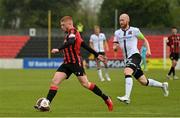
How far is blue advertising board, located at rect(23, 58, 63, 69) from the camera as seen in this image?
4397cm

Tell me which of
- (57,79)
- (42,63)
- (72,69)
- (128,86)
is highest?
(72,69)

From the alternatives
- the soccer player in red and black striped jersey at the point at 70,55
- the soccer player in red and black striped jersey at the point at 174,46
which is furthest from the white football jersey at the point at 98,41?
the soccer player in red and black striped jersey at the point at 70,55

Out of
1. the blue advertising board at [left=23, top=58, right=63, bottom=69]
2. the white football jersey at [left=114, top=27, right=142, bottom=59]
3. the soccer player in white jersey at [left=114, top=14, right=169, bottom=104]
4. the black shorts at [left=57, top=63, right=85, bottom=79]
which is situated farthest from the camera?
the blue advertising board at [left=23, top=58, right=63, bottom=69]

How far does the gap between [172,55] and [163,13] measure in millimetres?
35056

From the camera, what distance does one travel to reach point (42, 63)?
44500mm

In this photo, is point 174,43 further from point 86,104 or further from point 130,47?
point 86,104

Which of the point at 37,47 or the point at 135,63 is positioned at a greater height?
the point at 37,47

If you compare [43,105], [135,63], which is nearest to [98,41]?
[135,63]

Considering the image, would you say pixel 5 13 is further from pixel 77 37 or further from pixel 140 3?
pixel 77 37

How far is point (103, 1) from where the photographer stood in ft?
226

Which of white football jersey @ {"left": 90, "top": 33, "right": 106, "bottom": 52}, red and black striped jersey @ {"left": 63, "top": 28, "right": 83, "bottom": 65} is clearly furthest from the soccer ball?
white football jersey @ {"left": 90, "top": 33, "right": 106, "bottom": 52}

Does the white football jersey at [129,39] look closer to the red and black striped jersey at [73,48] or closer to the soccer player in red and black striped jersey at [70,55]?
the soccer player in red and black striped jersey at [70,55]

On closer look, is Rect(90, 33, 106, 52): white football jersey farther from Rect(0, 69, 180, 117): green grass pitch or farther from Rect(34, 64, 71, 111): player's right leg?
Rect(34, 64, 71, 111): player's right leg

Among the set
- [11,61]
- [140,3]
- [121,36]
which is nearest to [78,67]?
[121,36]
